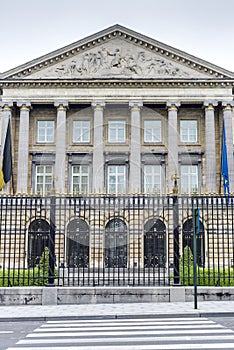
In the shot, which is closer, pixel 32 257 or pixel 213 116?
pixel 32 257

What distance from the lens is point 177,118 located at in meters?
47.5

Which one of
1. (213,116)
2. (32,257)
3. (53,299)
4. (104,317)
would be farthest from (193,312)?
(213,116)

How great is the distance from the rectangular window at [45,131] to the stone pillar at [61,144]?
228 centimetres

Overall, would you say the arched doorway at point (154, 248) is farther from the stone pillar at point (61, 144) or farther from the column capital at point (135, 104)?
the column capital at point (135, 104)

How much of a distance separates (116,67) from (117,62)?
1.48 feet

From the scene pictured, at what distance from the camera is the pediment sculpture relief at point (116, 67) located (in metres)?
45.9

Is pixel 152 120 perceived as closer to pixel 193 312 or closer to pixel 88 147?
pixel 88 147

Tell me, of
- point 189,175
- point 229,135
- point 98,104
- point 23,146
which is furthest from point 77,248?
point 189,175

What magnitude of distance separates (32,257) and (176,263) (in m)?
6.07

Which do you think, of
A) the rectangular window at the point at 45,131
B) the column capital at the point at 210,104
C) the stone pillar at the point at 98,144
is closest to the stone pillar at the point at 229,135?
the column capital at the point at 210,104

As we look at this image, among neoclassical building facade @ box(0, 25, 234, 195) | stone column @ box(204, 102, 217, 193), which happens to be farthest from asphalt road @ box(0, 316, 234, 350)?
neoclassical building facade @ box(0, 25, 234, 195)

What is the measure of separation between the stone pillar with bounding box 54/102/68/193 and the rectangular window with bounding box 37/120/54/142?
7.47 ft

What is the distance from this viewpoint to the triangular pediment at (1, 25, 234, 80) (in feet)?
149

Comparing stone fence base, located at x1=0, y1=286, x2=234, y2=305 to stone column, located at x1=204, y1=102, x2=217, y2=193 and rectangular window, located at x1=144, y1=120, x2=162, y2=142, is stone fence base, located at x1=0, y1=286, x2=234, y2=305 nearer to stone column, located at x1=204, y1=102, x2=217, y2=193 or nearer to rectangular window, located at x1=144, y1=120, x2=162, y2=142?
stone column, located at x1=204, y1=102, x2=217, y2=193
